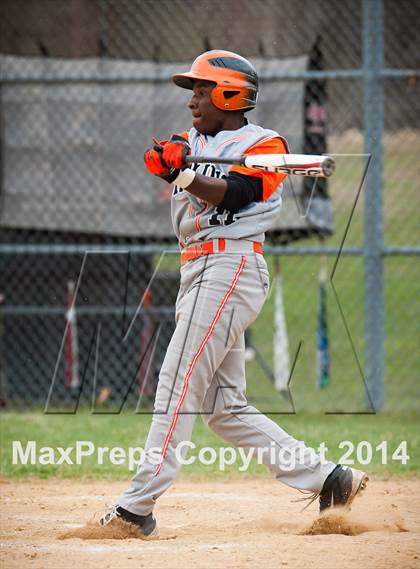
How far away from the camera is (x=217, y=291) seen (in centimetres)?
413

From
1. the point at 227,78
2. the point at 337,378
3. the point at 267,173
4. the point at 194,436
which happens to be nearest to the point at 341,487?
the point at 267,173

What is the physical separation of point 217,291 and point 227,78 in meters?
0.87

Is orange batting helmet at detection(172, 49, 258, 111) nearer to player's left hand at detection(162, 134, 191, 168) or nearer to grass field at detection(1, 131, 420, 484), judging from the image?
player's left hand at detection(162, 134, 191, 168)

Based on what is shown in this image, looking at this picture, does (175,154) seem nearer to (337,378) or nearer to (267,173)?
(267,173)

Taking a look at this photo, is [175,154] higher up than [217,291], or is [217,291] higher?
[175,154]

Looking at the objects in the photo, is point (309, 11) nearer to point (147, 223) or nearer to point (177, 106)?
point (177, 106)

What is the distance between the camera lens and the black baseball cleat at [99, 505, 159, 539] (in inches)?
160

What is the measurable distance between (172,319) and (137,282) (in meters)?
0.55

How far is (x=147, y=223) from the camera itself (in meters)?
8.39

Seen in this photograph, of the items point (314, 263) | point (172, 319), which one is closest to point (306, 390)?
point (172, 319)

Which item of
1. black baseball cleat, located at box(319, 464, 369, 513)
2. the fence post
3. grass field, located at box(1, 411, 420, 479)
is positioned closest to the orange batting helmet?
black baseball cleat, located at box(319, 464, 369, 513)

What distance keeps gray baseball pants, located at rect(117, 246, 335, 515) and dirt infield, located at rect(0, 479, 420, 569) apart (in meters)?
0.23

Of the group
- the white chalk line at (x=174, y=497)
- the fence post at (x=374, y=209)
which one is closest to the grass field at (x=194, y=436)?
the fence post at (x=374, y=209)

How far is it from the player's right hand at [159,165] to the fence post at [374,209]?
13.0 ft
